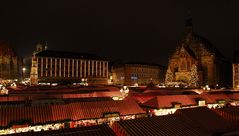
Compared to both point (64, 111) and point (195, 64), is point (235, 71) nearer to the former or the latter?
point (195, 64)

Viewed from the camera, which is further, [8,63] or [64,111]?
[8,63]

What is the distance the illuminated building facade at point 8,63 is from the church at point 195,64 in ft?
236

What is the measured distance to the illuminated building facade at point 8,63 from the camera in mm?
114963

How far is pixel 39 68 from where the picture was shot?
10538 cm

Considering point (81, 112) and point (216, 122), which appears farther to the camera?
point (81, 112)

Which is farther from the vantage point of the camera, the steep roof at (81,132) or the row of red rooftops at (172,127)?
the row of red rooftops at (172,127)

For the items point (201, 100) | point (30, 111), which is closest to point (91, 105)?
point (30, 111)

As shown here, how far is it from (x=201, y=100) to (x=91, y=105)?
16928 mm

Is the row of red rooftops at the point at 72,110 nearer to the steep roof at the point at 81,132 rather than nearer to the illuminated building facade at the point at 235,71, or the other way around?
the steep roof at the point at 81,132

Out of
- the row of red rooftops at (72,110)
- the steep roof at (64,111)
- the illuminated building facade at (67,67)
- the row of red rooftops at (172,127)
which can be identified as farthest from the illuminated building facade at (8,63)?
the row of red rooftops at (172,127)

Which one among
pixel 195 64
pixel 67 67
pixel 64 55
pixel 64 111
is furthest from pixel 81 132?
pixel 64 55

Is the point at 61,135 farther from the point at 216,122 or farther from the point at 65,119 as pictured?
the point at 216,122

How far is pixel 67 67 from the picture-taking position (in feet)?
374

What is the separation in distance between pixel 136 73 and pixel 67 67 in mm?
39007
